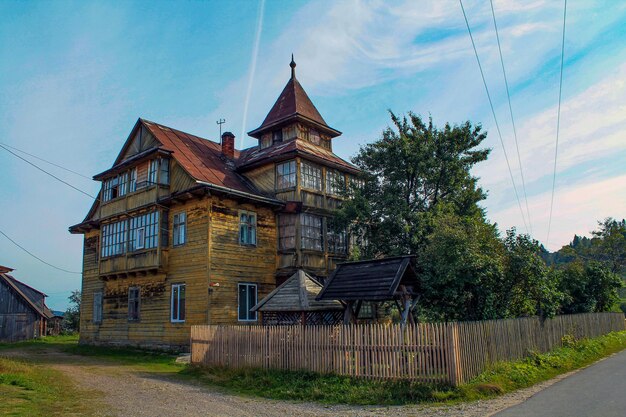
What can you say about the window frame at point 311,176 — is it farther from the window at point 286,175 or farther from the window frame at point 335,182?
the window frame at point 335,182

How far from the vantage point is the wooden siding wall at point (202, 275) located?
23562mm

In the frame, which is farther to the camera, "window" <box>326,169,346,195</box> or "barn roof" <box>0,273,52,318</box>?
"barn roof" <box>0,273,52,318</box>

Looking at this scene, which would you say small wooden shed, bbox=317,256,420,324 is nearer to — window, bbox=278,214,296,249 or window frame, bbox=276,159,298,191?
window, bbox=278,214,296,249

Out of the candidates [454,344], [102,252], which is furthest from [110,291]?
[454,344]

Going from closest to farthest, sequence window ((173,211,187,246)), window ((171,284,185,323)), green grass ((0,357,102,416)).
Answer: green grass ((0,357,102,416)), window ((171,284,185,323)), window ((173,211,187,246))

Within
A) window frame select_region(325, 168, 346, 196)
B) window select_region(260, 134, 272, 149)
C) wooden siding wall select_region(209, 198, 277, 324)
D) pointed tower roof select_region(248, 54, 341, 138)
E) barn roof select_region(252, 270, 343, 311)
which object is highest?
pointed tower roof select_region(248, 54, 341, 138)

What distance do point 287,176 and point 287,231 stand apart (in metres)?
3.09

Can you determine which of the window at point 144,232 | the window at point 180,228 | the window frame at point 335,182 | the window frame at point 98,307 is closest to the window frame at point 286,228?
the window frame at point 335,182

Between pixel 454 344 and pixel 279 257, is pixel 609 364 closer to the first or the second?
pixel 454 344

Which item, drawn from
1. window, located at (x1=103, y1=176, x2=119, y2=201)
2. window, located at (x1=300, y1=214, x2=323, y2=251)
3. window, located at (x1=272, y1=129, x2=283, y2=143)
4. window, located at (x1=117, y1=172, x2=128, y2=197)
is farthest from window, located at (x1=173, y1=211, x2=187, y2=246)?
window, located at (x1=272, y1=129, x2=283, y2=143)

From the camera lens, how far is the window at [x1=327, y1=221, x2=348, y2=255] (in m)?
27.9

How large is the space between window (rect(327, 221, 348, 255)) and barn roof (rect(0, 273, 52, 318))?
29.8 m

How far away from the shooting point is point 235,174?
94.6 ft

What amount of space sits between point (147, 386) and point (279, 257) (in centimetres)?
1272
